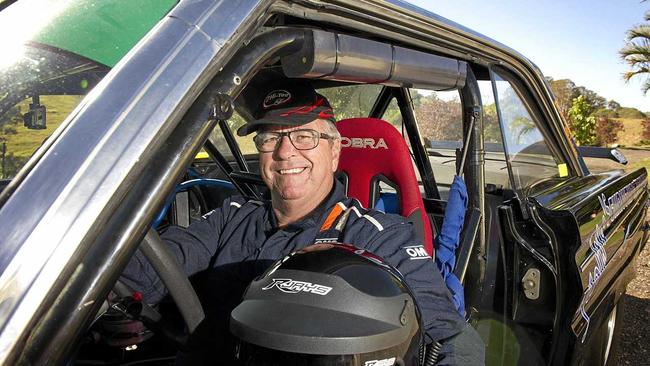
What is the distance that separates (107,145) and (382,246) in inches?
39.2

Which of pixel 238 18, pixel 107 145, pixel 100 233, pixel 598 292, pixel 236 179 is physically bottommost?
pixel 598 292

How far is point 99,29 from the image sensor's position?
51.6 inches

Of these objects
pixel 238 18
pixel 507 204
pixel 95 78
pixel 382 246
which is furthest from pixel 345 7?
pixel 507 204

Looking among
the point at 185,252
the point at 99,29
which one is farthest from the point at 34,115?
the point at 185,252

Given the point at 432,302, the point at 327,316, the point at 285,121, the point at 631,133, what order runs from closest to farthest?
the point at 327,316, the point at 432,302, the point at 285,121, the point at 631,133

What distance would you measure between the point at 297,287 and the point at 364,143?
4.92 feet

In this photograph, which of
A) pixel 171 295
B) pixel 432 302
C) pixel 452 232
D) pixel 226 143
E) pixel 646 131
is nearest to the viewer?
pixel 171 295

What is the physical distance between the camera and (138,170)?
2.91 feet

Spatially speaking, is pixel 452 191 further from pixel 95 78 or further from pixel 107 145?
pixel 107 145

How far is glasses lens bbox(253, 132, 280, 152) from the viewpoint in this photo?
1905 mm

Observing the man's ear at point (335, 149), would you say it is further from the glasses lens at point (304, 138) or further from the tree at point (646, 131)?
the tree at point (646, 131)

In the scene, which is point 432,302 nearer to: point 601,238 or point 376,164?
point 376,164

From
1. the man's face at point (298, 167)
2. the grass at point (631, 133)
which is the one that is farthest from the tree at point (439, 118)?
the grass at point (631, 133)

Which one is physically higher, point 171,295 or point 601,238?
point 171,295
